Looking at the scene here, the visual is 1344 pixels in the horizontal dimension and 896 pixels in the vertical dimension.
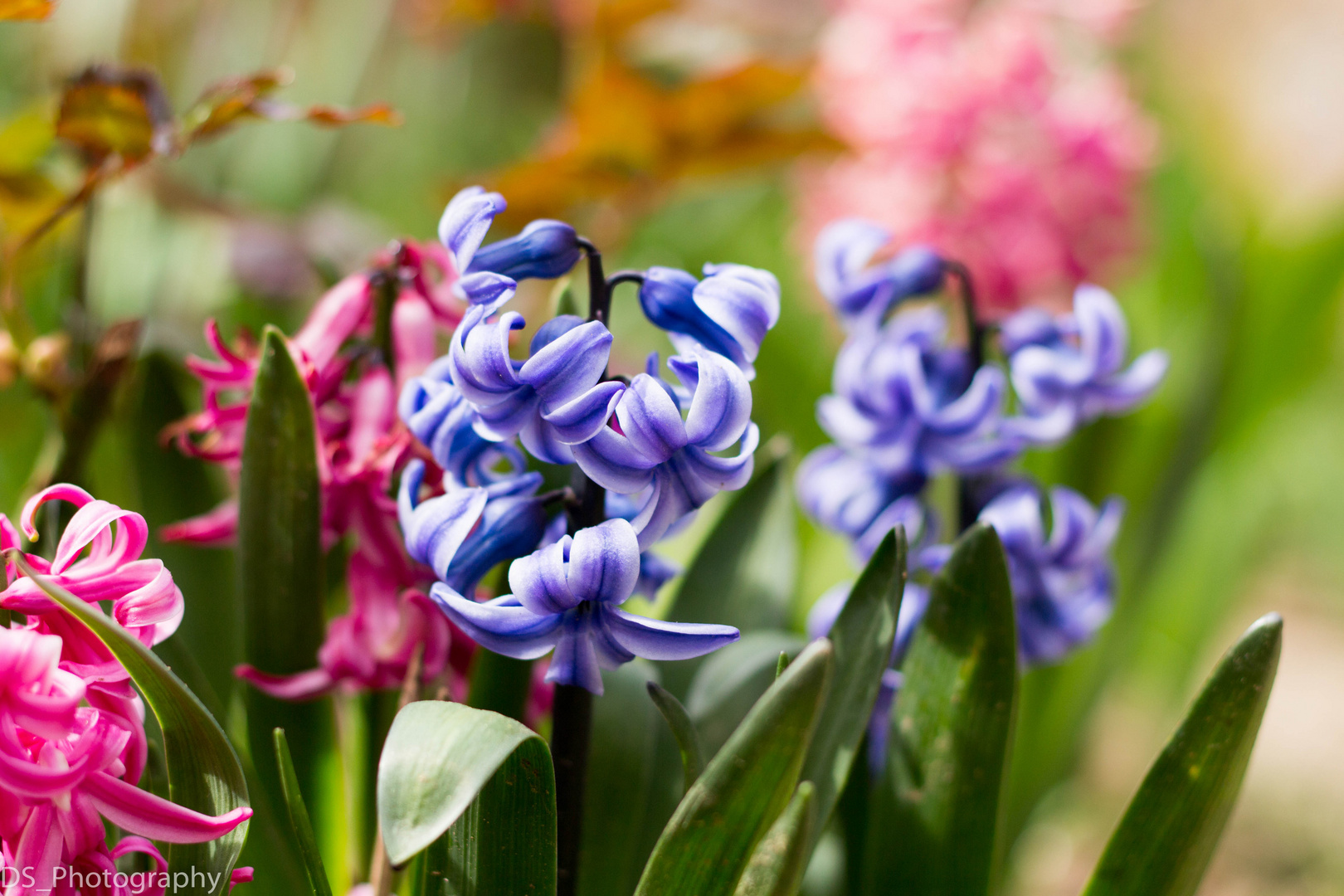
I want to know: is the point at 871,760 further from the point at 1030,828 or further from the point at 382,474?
the point at 1030,828

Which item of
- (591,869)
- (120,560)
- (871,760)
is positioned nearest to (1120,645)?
(871,760)

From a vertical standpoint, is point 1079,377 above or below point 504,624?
above

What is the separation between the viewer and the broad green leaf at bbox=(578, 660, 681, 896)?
0.50 m

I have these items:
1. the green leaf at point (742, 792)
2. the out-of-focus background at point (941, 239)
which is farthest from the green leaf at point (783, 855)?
the out-of-focus background at point (941, 239)

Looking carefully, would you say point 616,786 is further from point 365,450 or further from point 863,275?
point 863,275

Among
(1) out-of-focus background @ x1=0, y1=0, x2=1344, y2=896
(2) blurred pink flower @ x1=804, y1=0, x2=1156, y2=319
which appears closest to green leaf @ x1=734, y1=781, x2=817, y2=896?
(1) out-of-focus background @ x1=0, y1=0, x2=1344, y2=896

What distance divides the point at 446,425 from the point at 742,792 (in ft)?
0.61

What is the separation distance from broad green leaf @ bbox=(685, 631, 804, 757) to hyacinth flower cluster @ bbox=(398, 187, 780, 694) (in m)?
0.16

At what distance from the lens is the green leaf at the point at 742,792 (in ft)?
1.06

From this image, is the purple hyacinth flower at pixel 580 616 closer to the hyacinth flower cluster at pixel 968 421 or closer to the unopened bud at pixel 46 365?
the hyacinth flower cluster at pixel 968 421

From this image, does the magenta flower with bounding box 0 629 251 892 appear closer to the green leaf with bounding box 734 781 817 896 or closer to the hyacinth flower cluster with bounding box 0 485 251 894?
the hyacinth flower cluster with bounding box 0 485 251 894

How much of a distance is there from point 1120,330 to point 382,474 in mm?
400

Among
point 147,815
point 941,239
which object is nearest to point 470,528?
point 147,815

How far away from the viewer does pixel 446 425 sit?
40 centimetres
